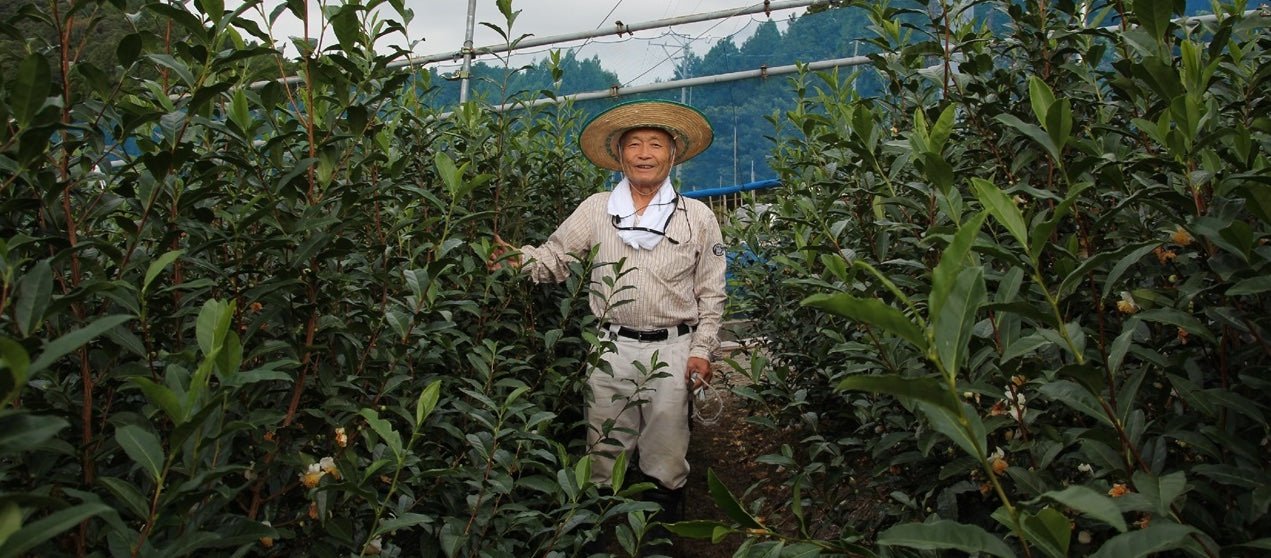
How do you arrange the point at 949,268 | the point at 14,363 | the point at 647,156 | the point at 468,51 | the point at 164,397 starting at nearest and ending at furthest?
the point at 14,363
the point at 949,268
the point at 164,397
the point at 647,156
the point at 468,51

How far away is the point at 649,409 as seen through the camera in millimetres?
3658

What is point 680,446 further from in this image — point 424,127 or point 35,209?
point 35,209

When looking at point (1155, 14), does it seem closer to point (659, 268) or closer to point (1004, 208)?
point (1004, 208)

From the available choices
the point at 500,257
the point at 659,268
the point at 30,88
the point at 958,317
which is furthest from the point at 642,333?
the point at 958,317

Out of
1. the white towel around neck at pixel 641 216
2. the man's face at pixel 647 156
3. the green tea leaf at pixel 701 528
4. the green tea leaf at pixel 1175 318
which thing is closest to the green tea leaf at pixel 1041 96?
the green tea leaf at pixel 1175 318

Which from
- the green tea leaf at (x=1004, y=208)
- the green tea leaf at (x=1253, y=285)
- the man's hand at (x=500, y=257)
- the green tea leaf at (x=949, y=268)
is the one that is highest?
the green tea leaf at (x=1004, y=208)

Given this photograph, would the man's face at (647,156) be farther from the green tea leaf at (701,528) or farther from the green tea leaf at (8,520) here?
the green tea leaf at (8,520)

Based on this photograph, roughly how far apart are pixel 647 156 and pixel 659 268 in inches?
20.4

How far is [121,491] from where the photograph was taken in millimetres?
1147

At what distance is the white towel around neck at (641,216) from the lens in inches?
146

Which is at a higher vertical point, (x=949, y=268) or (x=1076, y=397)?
(x=949, y=268)

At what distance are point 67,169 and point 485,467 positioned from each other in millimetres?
1023

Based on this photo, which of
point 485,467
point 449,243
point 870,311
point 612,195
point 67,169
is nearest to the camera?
point 870,311

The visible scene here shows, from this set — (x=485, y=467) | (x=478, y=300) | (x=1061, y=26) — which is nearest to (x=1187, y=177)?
(x=1061, y=26)
